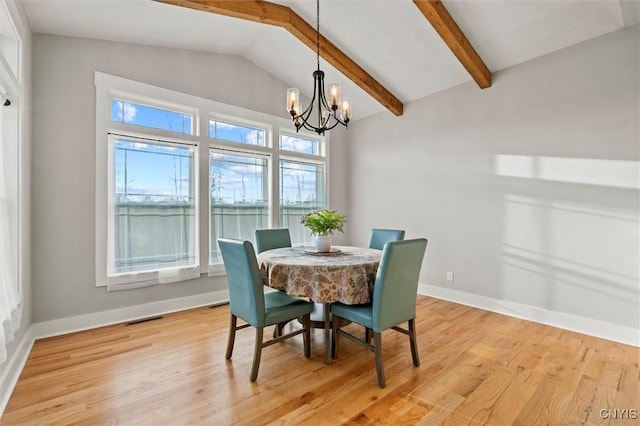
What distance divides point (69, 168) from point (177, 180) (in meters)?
1.03

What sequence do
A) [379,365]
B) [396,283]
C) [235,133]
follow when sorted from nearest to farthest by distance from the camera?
[379,365], [396,283], [235,133]

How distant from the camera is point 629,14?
2740 millimetres

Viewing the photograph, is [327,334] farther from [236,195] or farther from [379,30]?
[379,30]

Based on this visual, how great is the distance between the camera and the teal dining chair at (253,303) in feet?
7.25

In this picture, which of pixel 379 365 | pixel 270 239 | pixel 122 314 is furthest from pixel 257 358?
pixel 122 314

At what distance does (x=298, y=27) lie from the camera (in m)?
3.52

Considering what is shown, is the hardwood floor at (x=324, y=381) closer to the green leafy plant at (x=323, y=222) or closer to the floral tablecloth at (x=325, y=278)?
the floral tablecloth at (x=325, y=278)

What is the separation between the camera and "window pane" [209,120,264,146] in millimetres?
4105

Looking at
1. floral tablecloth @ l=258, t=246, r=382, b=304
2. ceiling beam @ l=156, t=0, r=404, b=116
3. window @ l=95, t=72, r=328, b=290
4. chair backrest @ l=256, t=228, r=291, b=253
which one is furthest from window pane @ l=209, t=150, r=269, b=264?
floral tablecloth @ l=258, t=246, r=382, b=304

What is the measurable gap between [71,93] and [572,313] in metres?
5.49

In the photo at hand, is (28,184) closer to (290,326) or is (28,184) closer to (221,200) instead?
(221,200)

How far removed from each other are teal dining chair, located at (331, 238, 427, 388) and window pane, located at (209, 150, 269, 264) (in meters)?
2.26

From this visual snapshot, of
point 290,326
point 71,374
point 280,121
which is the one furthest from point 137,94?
point 290,326

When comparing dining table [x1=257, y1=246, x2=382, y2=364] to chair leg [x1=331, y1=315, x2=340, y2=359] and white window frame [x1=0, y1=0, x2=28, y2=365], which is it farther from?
white window frame [x1=0, y1=0, x2=28, y2=365]
